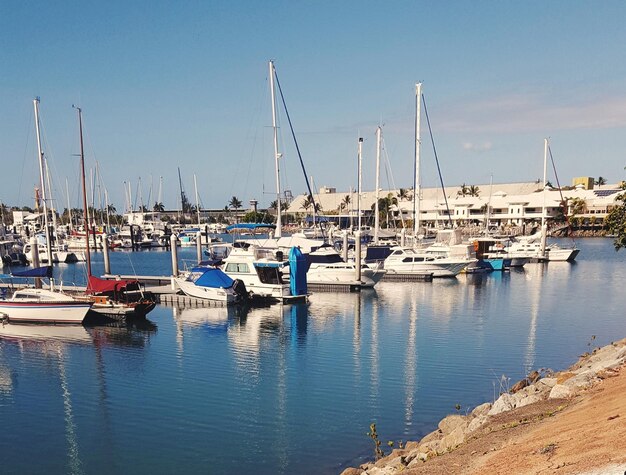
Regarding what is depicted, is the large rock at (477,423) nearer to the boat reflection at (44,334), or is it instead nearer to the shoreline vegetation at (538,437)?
the shoreline vegetation at (538,437)

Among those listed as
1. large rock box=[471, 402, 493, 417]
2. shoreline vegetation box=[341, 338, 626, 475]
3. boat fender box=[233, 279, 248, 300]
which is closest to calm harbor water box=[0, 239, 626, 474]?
large rock box=[471, 402, 493, 417]

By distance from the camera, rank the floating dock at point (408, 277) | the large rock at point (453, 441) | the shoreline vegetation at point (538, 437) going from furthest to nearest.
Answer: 1. the floating dock at point (408, 277)
2. the large rock at point (453, 441)
3. the shoreline vegetation at point (538, 437)

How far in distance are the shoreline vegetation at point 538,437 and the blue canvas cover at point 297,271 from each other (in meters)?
23.9

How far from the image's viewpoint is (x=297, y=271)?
40.9 meters

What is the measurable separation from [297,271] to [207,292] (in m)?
6.73

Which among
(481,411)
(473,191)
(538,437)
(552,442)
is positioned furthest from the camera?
(473,191)

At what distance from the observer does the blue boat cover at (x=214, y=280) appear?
39344 millimetres

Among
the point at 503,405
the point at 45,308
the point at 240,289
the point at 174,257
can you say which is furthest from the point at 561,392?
the point at 174,257

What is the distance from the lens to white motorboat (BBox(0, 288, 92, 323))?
32.5m

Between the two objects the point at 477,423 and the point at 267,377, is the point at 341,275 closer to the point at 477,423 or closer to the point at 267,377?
the point at 267,377

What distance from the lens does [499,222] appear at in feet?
461

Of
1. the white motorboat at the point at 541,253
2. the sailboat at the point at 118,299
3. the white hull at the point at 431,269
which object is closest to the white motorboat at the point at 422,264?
the white hull at the point at 431,269

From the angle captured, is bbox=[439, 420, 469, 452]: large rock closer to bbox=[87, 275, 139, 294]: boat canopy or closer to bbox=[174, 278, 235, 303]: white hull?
bbox=[87, 275, 139, 294]: boat canopy

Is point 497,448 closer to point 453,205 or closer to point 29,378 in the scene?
point 29,378
